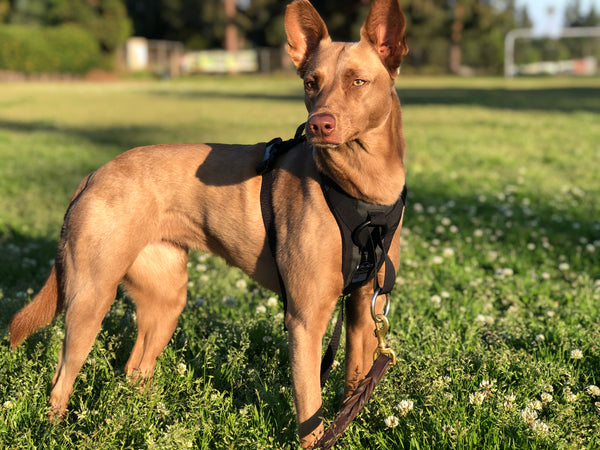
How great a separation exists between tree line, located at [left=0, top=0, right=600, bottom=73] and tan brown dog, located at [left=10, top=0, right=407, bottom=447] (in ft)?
167

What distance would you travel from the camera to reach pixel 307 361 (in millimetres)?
2873

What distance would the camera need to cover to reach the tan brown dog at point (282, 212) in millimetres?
2896

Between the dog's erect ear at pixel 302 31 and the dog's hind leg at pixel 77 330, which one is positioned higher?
the dog's erect ear at pixel 302 31

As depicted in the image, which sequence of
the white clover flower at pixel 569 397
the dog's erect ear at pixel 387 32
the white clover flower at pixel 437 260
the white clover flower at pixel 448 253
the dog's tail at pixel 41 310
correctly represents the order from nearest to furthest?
1. the dog's erect ear at pixel 387 32
2. the white clover flower at pixel 569 397
3. the dog's tail at pixel 41 310
4. the white clover flower at pixel 437 260
5. the white clover flower at pixel 448 253

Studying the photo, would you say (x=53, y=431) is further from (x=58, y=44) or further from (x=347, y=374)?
(x=58, y=44)

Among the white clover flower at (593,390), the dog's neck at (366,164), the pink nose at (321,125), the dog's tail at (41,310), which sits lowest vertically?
the white clover flower at (593,390)

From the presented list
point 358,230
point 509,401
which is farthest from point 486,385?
point 358,230

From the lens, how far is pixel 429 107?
2248cm

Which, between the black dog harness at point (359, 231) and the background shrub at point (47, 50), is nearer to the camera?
the black dog harness at point (359, 231)

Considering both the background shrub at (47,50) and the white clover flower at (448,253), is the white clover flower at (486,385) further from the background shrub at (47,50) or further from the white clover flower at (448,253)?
the background shrub at (47,50)

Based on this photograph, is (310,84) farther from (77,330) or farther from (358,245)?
(77,330)

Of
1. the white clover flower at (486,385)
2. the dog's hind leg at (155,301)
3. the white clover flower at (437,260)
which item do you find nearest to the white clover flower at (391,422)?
the white clover flower at (486,385)

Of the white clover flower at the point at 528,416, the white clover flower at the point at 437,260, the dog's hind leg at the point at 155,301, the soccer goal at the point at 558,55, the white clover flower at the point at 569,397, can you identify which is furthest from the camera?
the soccer goal at the point at 558,55

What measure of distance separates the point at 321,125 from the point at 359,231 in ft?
1.74
